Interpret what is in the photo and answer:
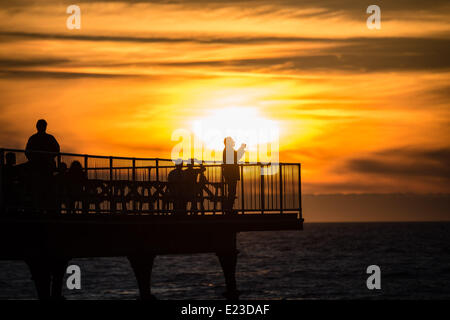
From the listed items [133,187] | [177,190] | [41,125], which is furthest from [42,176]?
[177,190]

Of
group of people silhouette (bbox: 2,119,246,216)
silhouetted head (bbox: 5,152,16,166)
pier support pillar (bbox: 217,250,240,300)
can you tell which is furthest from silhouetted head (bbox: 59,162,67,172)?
pier support pillar (bbox: 217,250,240,300)

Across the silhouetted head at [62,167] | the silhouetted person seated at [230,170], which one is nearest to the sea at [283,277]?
the silhouetted person seated at [230,170]

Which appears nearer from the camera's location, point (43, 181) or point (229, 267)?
point (43, 181)

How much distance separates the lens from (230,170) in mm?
29500

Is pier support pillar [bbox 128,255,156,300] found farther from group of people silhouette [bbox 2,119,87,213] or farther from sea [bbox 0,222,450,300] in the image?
sea [bbox 0,222,450,300]

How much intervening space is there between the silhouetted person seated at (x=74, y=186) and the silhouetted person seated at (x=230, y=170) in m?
5.62

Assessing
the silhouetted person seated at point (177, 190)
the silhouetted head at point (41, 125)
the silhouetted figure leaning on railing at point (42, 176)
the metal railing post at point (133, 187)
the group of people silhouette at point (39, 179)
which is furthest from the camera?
the silhouetted person seated at point (177, 190)

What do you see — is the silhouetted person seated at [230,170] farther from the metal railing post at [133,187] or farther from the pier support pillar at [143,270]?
the pier support pillar at [143,270]

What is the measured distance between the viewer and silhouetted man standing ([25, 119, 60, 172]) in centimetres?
2412

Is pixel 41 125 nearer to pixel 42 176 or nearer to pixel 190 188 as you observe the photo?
pixel 42 176

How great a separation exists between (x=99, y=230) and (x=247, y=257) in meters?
127

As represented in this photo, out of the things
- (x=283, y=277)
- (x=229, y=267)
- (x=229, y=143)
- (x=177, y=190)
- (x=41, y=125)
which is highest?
(x=41, y=125)

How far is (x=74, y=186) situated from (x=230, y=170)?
6.34m

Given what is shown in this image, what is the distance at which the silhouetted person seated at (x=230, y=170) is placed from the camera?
2955 centimetres
